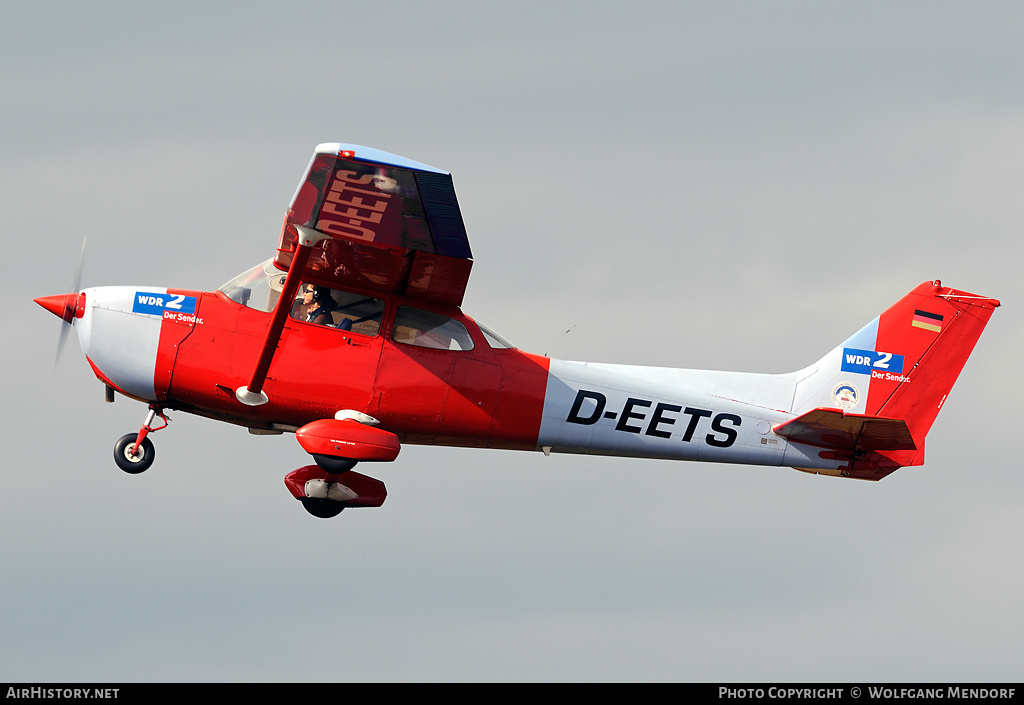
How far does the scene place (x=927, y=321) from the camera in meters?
17.1

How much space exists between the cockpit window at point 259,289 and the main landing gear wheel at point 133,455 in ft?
6.30

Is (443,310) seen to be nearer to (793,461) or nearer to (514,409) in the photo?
(514,409)

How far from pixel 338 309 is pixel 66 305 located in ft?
9.94

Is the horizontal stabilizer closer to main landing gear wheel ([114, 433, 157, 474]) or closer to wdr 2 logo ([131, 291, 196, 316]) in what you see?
wdr 2 logo ([131, 291, 196, 316])

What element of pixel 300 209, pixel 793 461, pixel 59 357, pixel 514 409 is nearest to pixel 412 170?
pixel 300 209

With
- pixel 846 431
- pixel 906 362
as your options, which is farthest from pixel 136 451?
pixel 906 362

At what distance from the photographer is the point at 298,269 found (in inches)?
566

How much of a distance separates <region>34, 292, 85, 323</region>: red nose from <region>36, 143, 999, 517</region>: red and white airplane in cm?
2

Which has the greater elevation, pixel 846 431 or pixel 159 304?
pixel 159 304

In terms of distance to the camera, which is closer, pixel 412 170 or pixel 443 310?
pixel 412 170

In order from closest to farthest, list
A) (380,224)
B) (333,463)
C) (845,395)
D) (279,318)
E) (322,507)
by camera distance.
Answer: (380,224)
(279,318)
(333,463)
(322,507)
(845,395)

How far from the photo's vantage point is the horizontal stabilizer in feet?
52.3

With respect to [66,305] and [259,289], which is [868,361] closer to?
[259,289]

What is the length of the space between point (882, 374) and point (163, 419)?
8842 mm
